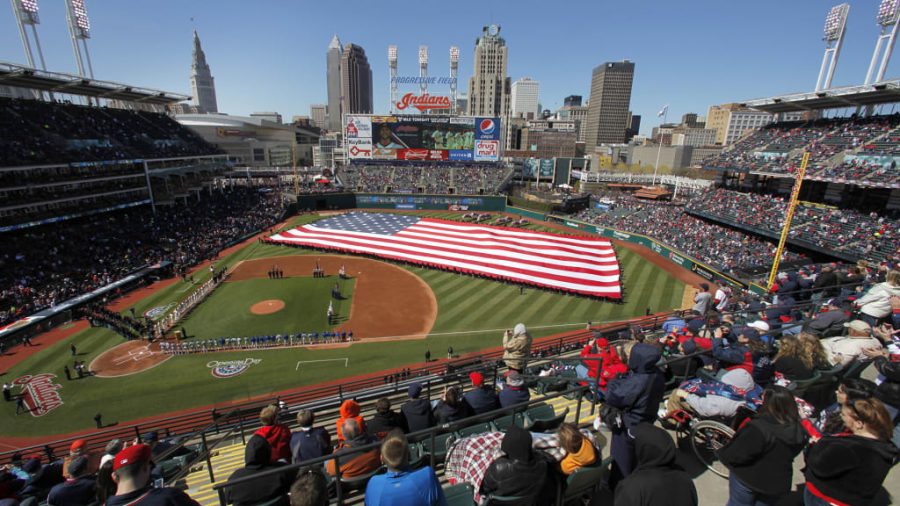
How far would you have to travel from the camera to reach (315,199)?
200 ft

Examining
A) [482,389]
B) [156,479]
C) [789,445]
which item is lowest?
[156,479]

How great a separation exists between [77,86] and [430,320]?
158 feet

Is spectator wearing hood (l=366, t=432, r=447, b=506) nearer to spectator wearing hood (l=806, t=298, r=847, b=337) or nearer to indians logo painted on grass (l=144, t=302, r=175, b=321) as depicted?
spectator wearing hood (l=806, t=298, r=847, b=337)

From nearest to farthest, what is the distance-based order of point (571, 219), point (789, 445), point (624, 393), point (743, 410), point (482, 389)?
point (789, 445) < point (743, 410) < point (624, 393) < point (482, 389) < point (571, 219)

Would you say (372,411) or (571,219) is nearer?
(372,411)

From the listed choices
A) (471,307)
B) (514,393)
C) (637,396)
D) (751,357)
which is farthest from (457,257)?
(637,396)

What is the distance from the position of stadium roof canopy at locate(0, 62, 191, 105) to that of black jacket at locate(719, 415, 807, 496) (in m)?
54.3

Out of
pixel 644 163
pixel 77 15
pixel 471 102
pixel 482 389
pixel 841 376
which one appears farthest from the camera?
pixel 471 102

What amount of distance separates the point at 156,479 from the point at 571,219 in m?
49.5

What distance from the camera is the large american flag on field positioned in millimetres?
31150

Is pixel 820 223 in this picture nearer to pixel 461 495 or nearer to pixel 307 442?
pixel 461 495

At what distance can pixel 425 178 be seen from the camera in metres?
67.8

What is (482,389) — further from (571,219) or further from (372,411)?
(571,219)

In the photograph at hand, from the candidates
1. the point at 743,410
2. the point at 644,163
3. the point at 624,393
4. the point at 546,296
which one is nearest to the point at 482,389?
the point at 624,393
